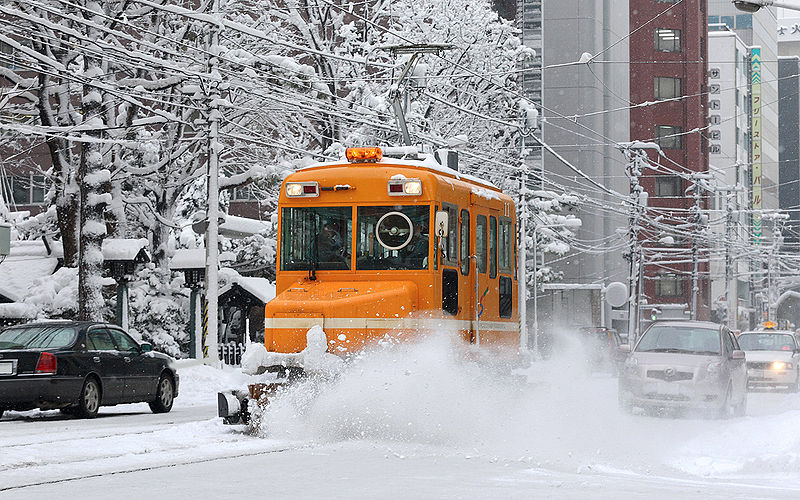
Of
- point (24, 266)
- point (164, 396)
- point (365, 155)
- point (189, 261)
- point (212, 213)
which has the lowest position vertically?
point (164, 396)

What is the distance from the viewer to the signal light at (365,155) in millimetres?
15422

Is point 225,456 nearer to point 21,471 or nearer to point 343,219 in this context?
point 21,471

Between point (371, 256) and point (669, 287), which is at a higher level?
point (371, 256)

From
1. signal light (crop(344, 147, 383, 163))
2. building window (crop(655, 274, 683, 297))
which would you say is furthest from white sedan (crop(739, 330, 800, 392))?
building window (crop(655, 274, 683, 297))

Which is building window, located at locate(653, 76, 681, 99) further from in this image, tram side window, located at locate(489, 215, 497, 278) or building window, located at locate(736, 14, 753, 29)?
tram side window, located at locate(489, 215, 497, 278)

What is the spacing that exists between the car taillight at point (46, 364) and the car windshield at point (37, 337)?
0.45 m

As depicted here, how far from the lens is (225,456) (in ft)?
40.3

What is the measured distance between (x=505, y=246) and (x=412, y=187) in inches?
128

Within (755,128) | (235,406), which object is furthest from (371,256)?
(755,128)

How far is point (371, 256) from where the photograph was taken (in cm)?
1481

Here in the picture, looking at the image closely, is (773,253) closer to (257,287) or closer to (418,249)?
(257,287)

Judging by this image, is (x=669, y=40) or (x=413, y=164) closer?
(x=413, y=164)

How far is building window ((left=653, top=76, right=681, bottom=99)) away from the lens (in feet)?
276

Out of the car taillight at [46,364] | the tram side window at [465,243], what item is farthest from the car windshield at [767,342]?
the car taillight at [46,364]
